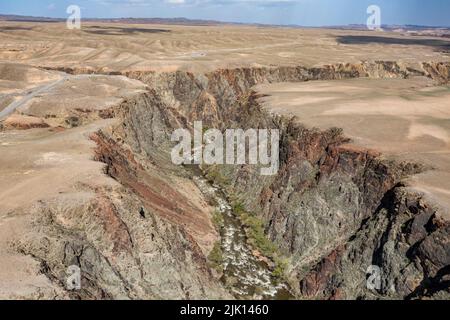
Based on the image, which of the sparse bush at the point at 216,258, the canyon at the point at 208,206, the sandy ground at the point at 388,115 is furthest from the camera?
the sparse bush at the point at 216,258

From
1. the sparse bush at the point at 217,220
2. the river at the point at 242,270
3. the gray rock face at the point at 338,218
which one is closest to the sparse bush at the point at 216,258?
the river at the point at 242,270

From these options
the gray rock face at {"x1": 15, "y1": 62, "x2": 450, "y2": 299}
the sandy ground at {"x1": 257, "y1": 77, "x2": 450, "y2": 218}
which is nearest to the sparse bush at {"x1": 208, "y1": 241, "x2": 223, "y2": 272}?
the gray rock face at {"x1": 15, "y1": 62, "x2": 450, "y2": 299}

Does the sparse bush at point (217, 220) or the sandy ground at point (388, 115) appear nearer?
the sandy ground at point (388, 115)

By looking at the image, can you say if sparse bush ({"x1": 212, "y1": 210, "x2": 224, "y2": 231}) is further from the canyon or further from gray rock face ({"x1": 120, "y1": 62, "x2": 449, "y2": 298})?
gray rock face ({"x1": 120, "y1": 62, "x2": 449, "y2": 298})

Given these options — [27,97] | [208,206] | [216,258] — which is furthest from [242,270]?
[27,97]

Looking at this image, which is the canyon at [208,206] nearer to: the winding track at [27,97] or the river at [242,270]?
the river at [242,270]
